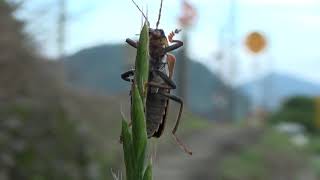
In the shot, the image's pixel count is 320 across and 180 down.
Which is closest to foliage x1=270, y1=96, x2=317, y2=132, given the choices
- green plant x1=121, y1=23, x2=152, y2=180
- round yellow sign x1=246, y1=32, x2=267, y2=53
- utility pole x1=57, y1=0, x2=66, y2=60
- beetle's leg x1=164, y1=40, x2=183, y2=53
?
round yellow sign x1=246, y1=32, x2=267, y2=53

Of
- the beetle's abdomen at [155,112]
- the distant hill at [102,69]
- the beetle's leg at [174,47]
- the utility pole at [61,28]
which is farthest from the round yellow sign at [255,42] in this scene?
the beetle's abdomen at [155,112]

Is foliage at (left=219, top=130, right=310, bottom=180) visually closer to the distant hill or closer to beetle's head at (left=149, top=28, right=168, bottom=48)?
the distant hill

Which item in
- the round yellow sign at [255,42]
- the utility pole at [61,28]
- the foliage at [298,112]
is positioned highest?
the utility pole at [61,28]

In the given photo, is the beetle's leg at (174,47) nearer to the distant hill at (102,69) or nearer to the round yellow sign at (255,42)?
the distant hill at (102,69)

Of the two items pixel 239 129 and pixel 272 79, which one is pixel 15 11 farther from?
pixel 272 79

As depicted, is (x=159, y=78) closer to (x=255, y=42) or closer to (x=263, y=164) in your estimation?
(x=263, y=164)
